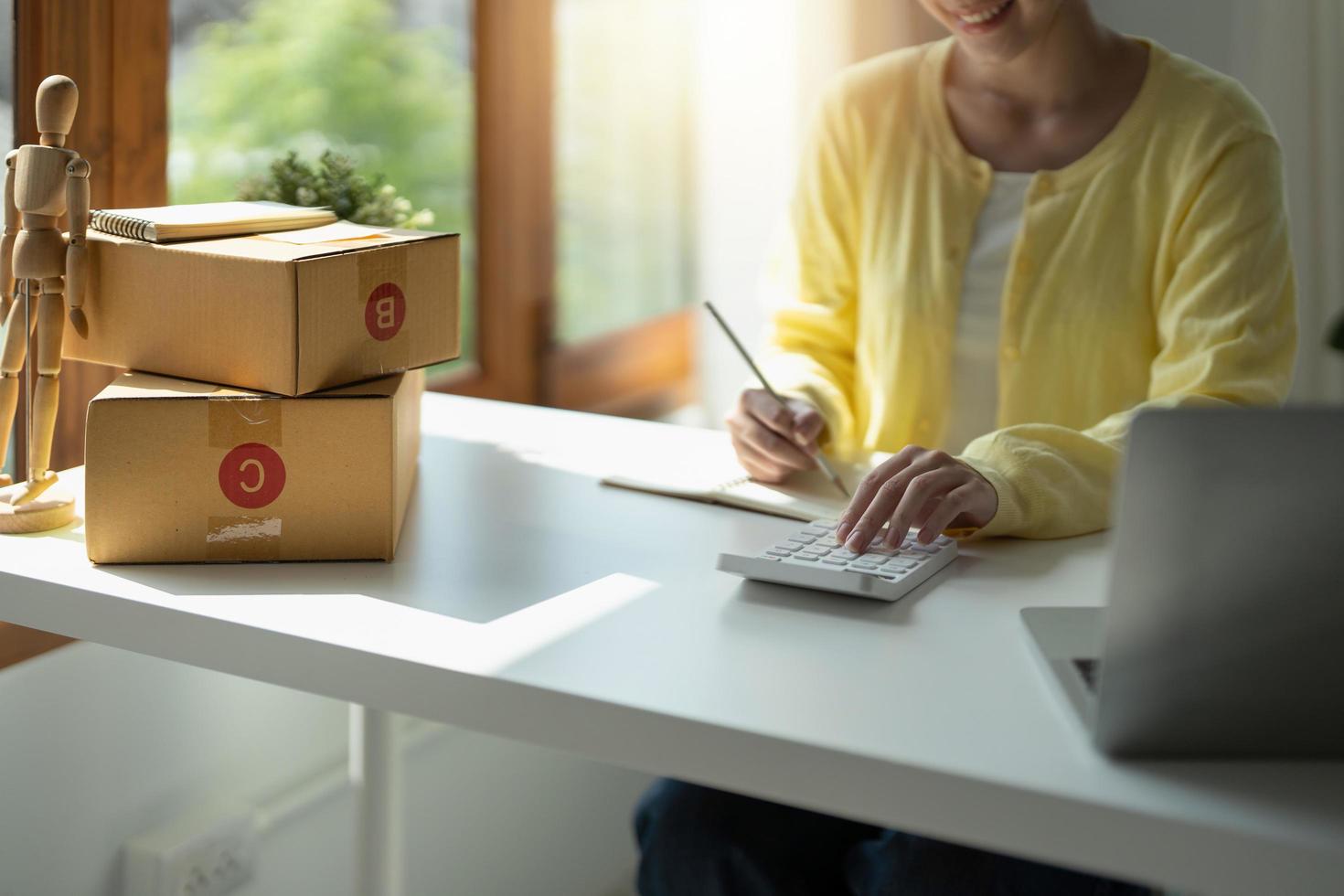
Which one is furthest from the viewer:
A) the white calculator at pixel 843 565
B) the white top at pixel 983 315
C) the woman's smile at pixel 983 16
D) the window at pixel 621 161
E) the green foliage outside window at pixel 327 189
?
the window at pixel 621 161

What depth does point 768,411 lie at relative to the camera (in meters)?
1.21

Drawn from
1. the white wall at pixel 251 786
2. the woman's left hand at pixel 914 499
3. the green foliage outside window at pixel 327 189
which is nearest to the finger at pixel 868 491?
the woman's left hand at pixel 914 499

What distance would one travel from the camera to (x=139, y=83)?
136cm

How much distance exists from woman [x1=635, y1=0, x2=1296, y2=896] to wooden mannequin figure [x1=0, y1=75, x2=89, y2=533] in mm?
551

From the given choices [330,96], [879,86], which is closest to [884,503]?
[879,86]

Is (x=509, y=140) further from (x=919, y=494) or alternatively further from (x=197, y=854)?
(x=919, y=494)

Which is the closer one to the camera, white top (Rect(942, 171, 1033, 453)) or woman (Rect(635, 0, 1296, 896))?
woman (Rect(635, 0, 1296, 896))

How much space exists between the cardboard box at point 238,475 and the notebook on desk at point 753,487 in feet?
0.87

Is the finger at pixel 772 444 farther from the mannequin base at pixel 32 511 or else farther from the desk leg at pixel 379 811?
the mannequin base at pixel 32 511

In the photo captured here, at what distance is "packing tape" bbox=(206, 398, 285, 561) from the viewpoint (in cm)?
95

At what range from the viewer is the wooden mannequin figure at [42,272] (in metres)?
0.98

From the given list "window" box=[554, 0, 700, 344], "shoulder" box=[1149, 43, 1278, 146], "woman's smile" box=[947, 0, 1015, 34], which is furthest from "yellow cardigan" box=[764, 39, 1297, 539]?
"window" box=[554, 0, 700, 344]

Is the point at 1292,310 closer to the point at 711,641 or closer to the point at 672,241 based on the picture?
the point at 711,641

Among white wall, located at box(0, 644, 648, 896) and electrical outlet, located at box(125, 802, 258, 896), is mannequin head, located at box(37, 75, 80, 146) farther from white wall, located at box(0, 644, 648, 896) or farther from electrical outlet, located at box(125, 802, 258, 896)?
electrical outlet, located at box(125, 802, 258, 896)
